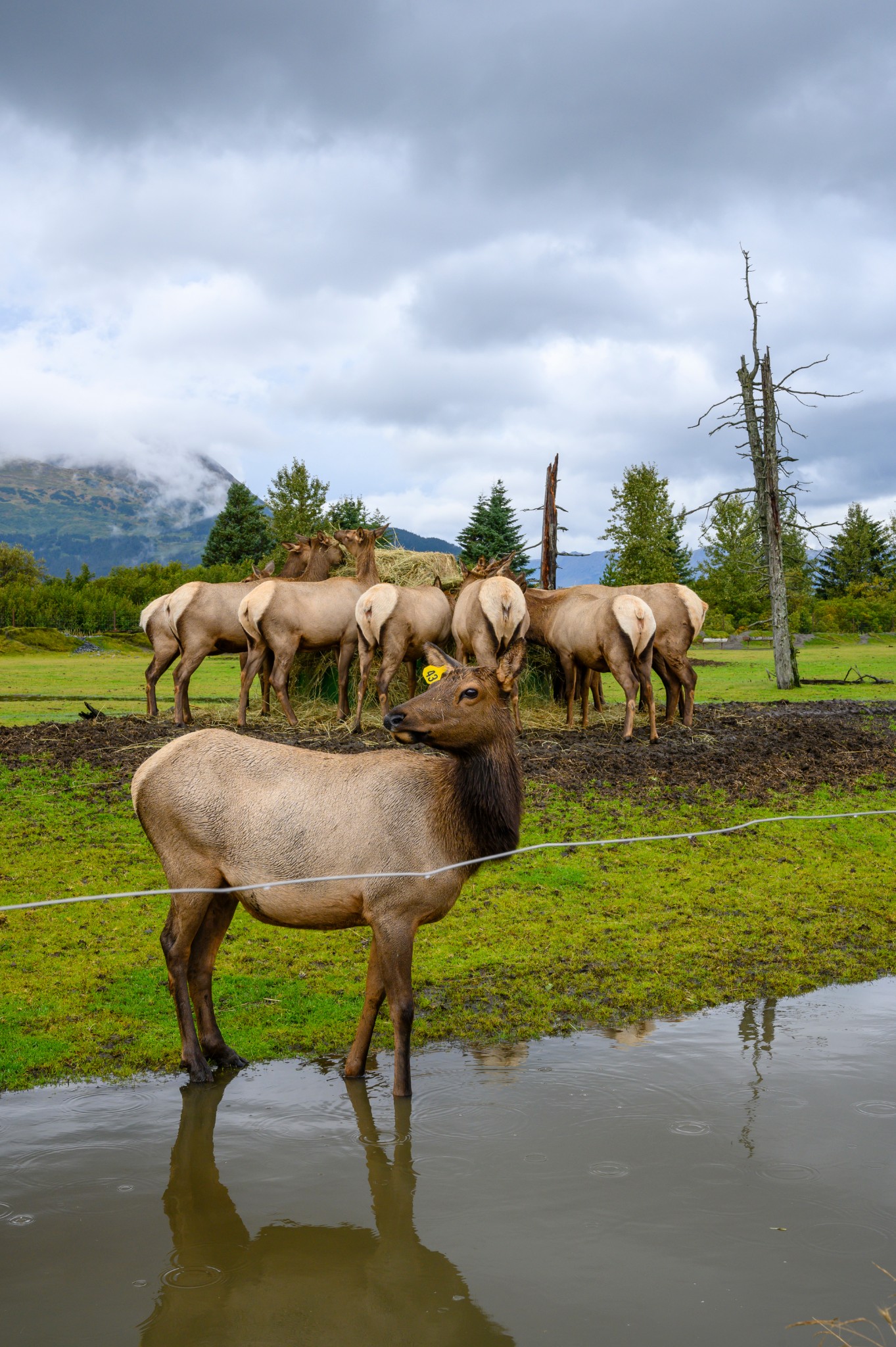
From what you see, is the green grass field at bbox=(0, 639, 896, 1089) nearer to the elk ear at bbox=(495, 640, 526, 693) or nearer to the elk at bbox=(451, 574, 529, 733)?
the elk ear at bbox=(495, 640, 526, 693)

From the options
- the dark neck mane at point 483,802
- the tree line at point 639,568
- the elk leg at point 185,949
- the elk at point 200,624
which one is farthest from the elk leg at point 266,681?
the tree line at point 639,568

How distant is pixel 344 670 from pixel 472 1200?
35.2 feet

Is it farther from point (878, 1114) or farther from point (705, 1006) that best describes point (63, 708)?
point (878, 1114)

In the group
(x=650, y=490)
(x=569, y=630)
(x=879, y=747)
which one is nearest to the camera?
(x=879, y=747)

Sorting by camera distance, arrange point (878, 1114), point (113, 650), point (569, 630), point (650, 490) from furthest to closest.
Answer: point (650, 490), point (113, 650), point (569, 630), point (878, 1114)

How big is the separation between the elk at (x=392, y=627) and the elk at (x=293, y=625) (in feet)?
1.13

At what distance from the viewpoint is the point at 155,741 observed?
→ 502 inches

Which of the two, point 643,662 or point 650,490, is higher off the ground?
point 650,490

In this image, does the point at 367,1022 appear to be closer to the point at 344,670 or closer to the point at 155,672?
the point at 344,670

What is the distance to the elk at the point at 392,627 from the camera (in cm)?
1332

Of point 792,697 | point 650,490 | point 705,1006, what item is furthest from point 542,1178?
point 650,490

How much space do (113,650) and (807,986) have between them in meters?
39.9

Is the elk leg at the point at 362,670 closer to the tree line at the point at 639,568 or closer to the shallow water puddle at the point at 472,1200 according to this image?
the shallow water puddle at the point at 472,1200

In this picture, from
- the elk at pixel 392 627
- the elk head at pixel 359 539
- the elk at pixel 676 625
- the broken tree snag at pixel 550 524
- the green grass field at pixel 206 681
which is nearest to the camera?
the elk at pixel 392 627
